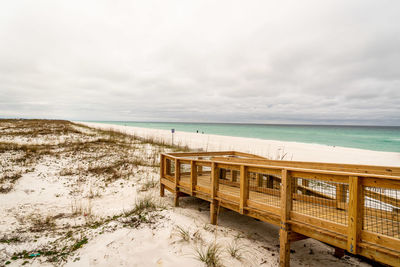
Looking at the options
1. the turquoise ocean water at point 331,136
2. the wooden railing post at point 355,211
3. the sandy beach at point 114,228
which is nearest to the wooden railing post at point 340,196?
the sandy beach at point 114,228

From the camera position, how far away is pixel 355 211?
321 centimetres

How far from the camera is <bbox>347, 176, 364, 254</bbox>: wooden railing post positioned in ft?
10.4

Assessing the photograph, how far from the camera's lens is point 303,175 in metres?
3.82

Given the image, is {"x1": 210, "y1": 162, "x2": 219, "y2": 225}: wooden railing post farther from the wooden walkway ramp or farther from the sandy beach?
the sandy beach

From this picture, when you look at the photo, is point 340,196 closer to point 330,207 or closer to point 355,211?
point 330,207

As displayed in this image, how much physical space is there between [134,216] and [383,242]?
4.90 m

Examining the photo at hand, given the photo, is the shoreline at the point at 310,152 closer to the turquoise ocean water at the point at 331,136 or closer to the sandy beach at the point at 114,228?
the sandy beach at the point at 114,228

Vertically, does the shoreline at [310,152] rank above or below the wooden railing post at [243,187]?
below

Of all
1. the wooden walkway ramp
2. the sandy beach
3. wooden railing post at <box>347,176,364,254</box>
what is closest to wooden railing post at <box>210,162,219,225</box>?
the wooden walkway ramp

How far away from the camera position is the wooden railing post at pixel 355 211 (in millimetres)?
3184

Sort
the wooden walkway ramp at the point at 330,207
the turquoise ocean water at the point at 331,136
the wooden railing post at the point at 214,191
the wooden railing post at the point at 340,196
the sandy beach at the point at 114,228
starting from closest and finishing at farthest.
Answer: the wooden walkway ramp at the point at 330,207, the sandy beach at the point at 114,228, the wooden railing post at the point at 340,196, the wooden railing post at the point at 214,191, the turquoise ocean water at the point at 331,136

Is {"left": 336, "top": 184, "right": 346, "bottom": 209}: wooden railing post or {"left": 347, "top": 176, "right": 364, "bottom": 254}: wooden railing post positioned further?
{"left": 336, "top": 184, "right": 346, "bottom": 209}: wooden railing post

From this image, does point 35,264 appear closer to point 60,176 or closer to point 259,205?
point 259,205

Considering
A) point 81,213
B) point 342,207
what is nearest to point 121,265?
point 81,213
